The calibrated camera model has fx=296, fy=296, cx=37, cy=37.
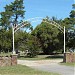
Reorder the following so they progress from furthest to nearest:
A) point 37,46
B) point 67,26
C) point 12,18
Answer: point 12,18, point 37,46, point 67,26

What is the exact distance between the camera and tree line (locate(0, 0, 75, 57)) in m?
62.4

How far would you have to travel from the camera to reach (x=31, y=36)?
66750mm

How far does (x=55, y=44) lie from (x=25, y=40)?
6.95 metres

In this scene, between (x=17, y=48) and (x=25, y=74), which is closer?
(x=25, y=74)

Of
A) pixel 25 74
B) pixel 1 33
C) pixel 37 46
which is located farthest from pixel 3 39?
pixel 25 74

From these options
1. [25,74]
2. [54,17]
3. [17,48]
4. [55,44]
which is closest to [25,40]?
[17,48]

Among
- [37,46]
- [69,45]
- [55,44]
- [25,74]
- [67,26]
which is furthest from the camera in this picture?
[55,44]

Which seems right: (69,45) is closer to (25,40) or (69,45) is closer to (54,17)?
(25,40)

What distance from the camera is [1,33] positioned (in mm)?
66938

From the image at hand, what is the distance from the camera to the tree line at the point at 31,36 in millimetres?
62431

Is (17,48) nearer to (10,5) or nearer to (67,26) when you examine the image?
(10,5)

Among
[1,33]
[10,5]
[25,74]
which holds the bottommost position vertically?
[25,74]

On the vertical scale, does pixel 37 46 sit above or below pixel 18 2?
below

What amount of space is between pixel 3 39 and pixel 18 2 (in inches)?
453
